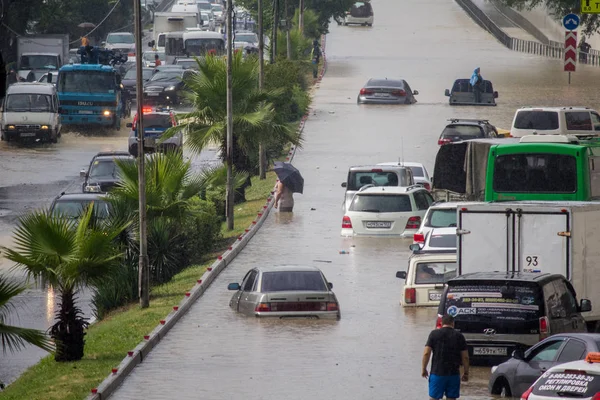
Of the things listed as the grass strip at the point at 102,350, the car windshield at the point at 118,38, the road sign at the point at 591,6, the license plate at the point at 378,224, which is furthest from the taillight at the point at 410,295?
the car windshield at the point at 118,38

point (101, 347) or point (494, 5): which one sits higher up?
point (494, 5)

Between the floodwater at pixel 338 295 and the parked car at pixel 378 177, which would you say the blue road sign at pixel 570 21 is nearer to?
the parked car at pixel 378 177

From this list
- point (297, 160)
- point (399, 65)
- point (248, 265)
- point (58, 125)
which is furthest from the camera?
point (399, 65)

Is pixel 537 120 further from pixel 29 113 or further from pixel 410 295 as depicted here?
pixel 29 113

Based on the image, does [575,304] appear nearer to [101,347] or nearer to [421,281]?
[421,281]

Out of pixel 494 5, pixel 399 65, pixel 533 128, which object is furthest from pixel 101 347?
pixel 494 5

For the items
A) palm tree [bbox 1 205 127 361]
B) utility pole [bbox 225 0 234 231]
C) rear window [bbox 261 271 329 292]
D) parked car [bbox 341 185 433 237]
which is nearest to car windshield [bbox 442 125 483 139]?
utility pole [bbox 225 0 234 231]

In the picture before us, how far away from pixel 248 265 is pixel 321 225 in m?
6.44

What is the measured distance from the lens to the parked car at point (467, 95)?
6125 cm

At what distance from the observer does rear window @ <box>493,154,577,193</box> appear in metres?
27.4

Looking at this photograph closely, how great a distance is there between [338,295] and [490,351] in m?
7.93

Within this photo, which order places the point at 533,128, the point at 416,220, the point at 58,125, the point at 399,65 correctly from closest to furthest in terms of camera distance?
the point at 416,220, the point at 533,128, the point at 58,125, the point at 399,65

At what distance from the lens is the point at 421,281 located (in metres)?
25.7

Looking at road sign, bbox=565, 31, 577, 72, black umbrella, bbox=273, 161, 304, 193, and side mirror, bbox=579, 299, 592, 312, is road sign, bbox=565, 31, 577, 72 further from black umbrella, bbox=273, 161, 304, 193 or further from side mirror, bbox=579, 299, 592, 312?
side mirror, bbox=579, 299, 592, 312
